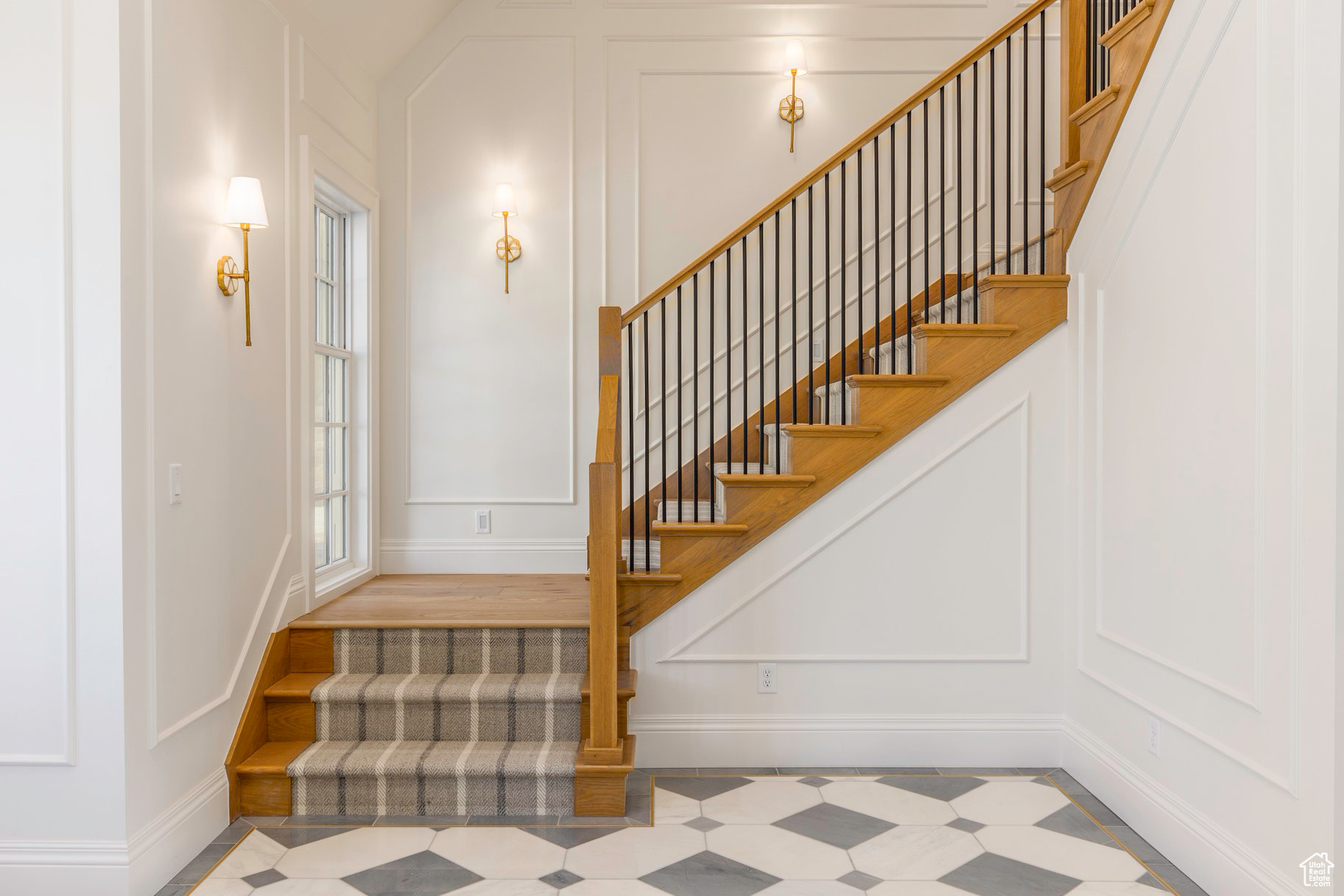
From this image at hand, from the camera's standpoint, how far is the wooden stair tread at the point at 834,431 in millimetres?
3209

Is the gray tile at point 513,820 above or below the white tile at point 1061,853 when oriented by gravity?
below

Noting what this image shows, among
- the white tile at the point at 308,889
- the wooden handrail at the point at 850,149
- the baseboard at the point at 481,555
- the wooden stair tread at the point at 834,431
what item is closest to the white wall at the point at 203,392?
the white tile at the point at 308,889

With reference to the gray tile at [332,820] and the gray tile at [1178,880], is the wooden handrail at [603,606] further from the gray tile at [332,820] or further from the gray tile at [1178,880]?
the gray tile at [1178,880]

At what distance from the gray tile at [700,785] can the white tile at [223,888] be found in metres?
1.36

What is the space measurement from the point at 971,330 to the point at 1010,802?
1.71 m

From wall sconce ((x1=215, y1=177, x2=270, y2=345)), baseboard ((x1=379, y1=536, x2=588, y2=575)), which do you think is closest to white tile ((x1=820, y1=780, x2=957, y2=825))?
baseboard ((x1=379, y1=536, x2=588, y2=575))

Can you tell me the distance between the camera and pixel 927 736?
3.26m

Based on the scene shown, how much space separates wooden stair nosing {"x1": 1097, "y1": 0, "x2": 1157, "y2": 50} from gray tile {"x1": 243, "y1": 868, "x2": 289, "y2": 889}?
12.4ft

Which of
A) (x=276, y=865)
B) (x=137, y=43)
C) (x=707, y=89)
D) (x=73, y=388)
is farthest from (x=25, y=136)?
(x=707, y=89)

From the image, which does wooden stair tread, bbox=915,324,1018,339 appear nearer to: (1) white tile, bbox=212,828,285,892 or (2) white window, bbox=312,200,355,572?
(2) white window, bbox=312,200,355,572

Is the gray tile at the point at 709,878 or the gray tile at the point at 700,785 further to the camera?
the gray tile at the point at 700,785

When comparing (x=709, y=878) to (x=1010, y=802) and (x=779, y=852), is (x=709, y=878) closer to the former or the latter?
(x=779, y=852)

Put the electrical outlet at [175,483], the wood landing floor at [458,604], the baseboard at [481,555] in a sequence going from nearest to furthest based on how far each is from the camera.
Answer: the electrical outlet at [175,483], the wood landing floor at [458,604], the baseboard at [481,555]

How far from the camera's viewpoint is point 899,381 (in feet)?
10.6
